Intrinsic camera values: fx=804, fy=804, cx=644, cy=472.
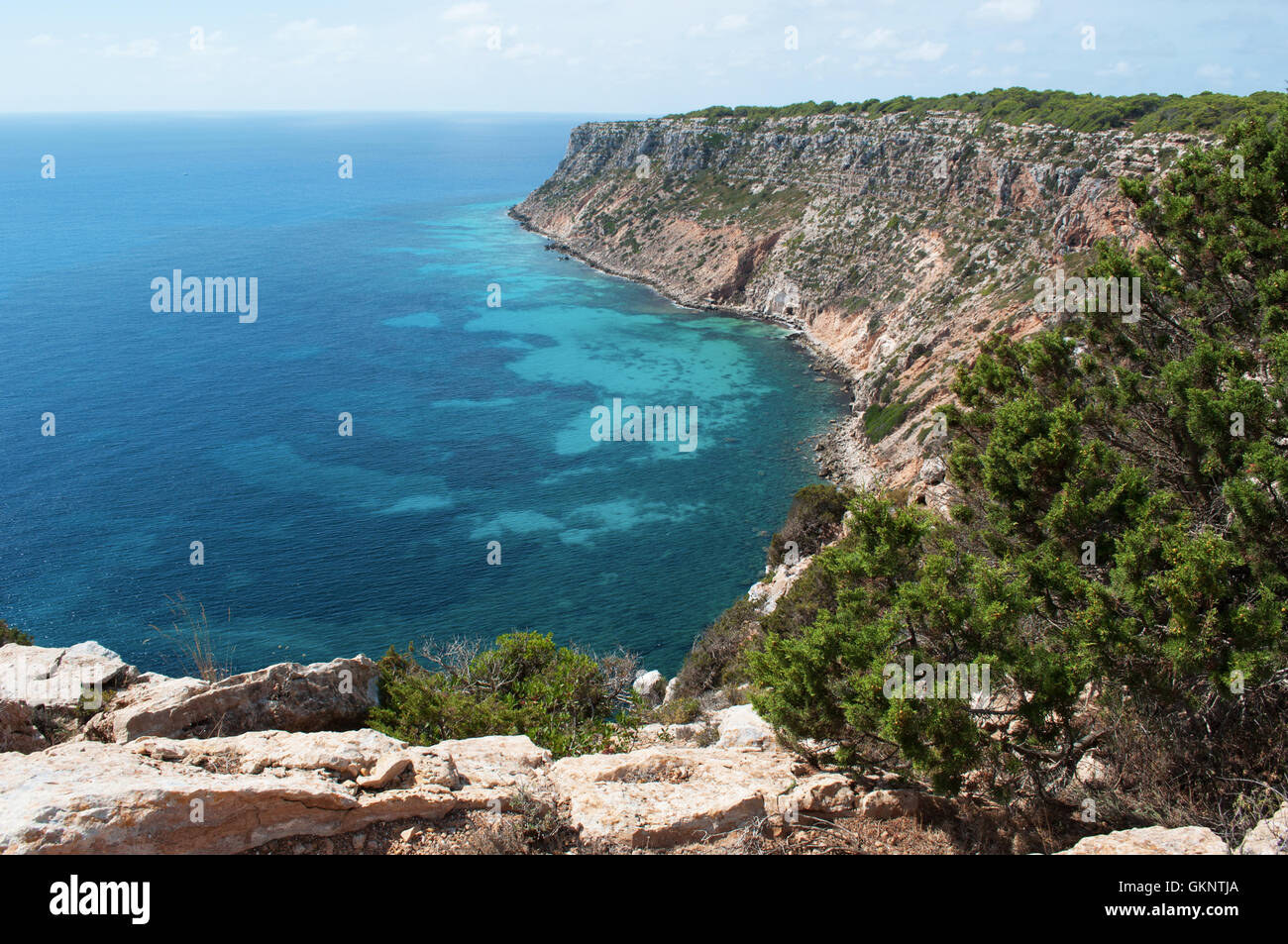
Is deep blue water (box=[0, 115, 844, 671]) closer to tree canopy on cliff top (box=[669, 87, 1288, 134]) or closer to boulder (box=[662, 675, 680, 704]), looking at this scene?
boulder (box=[662, 675, 680, 704])

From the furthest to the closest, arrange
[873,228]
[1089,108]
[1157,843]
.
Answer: [873,228] < [1089,108] < [1157,843]

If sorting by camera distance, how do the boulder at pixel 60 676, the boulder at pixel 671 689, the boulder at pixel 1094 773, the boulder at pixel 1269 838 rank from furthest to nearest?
the boulder at pixel 671 689 < the boulder at pixel 60 676 < the boulder at pixel 1094 773 < the boulder at pixel 1269 838

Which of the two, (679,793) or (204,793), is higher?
(204,793)

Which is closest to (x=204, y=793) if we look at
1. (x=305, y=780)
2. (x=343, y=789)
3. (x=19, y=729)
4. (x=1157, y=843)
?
(x=305, y=780)

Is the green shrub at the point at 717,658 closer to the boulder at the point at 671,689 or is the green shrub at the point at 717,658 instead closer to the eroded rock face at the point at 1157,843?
the boulder at the point at 671,689

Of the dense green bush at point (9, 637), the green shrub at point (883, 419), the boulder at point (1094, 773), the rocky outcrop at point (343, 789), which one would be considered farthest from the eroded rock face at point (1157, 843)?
the green shrub at point (883, 419)

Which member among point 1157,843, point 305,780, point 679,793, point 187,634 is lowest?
point 187,634

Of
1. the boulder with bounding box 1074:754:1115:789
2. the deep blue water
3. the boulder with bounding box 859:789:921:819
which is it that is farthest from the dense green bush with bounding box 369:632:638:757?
the deep blue water

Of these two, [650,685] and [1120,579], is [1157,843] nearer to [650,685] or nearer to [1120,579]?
[1120,579]
